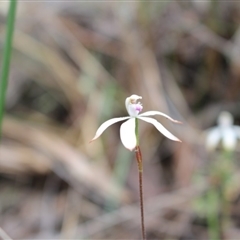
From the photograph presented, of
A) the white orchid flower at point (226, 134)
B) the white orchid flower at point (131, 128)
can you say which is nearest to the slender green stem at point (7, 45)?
the white orchid flower at point (131, 128)

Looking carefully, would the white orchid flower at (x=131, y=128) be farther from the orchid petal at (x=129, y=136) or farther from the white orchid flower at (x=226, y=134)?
the white orchid flower at (x=226, y=134)

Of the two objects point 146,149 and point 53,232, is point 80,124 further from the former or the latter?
point 53,232

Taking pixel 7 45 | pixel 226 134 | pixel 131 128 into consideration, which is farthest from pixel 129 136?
pixel 226 134

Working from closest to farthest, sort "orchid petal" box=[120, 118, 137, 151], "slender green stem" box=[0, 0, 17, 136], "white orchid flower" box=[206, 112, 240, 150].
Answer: "orchid petal" box=[120, 118, 137, 151] < "slender green stem" box=[0, 0, 17, 136] < "white orchid flower" box=[206, 112, 240, 150]

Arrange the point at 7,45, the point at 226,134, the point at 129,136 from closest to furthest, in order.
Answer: the point at 129,136, the point at 7,45, the point at 226,134

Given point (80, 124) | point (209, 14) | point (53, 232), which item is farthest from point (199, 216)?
point (209, 14)

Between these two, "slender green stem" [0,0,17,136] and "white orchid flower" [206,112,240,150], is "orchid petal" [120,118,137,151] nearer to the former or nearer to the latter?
"slender green stem" [0,0,17,136]

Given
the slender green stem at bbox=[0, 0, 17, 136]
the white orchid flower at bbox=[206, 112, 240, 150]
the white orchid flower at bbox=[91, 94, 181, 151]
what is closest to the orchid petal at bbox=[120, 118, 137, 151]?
the white orchid flower at bbox=[91, 94, 181, 151]

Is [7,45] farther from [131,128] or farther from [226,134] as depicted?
[226,134]
